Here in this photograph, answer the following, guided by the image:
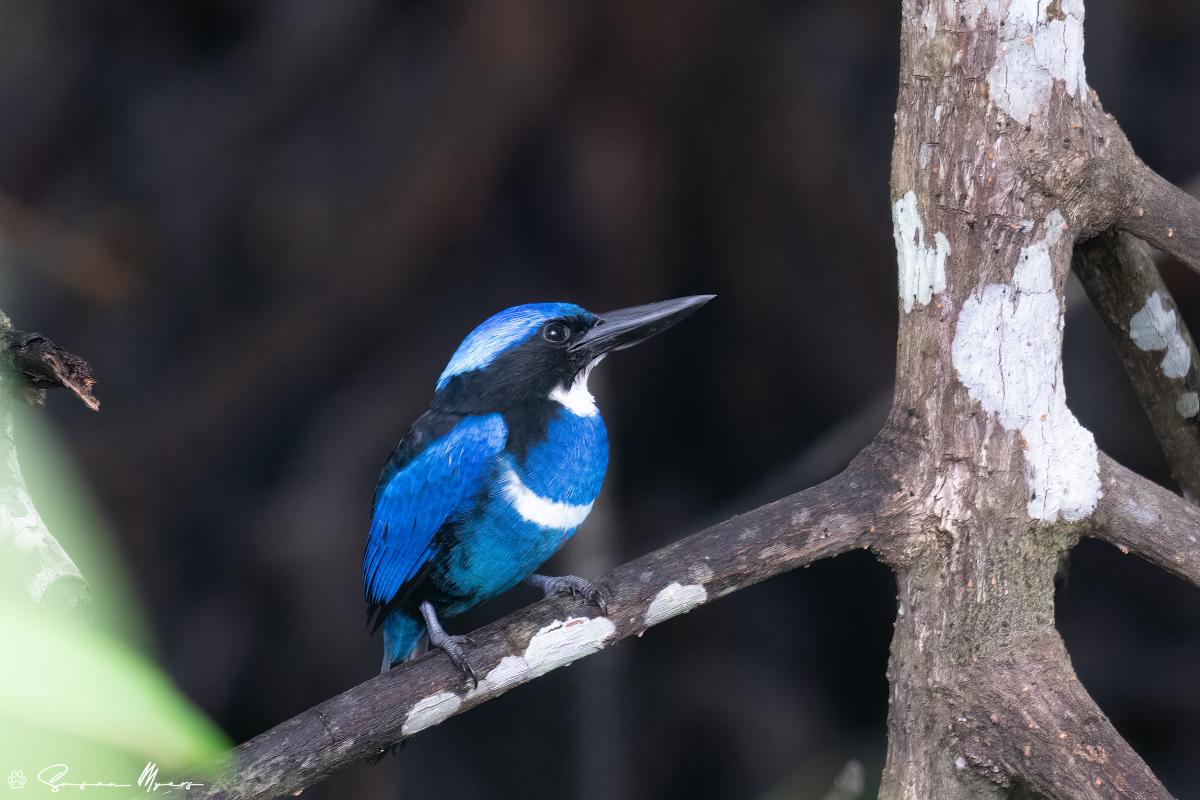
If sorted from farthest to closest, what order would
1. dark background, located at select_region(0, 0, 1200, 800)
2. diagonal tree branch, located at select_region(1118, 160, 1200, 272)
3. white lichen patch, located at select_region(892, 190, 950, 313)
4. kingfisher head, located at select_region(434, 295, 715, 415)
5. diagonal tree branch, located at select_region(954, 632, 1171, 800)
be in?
1. dark background, located at select_region(0, 0, 1200, 800)
2. kingfisher head, located at select_region(434, 295, 715, 415)
3. diagonal tree branch, located at select_region(1118, 160, 1200, 272)
4. white lichen patch, located at select_region(892, 190, 950, 313)
5. diagonal tree branch, located at select_region(954, 632, 1171, 800)

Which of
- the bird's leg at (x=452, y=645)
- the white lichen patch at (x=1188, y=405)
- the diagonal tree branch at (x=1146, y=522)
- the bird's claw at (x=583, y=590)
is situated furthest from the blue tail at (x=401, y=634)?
the white lichen patch at (x=1188, y=405)

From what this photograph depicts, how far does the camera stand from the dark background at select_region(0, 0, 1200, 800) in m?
3.32

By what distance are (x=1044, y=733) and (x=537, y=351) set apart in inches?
37.9

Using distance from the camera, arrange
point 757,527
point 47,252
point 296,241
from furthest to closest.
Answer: point 296,241 < point 47,252 < point 757,527

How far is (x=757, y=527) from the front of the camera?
1739mm

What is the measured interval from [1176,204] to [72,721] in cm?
183

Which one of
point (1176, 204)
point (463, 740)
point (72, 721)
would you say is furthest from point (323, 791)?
point (1176, 204)

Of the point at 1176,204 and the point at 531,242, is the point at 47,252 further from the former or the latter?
the point at 1176,204

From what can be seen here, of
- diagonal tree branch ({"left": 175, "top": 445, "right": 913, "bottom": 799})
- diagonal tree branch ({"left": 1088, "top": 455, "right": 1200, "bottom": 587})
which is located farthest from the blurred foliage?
diagonal tree branch ({"left": 1088, "top": 455, "right": 1200, "bottom": 587})

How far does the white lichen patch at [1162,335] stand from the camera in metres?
2.12

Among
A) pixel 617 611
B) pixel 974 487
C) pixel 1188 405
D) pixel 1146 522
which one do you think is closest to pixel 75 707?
pixel 617 611

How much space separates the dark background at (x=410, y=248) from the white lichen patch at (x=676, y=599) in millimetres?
1668

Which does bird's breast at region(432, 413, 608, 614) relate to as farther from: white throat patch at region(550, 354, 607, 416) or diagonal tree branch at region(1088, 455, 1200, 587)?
diagonal tree branch at region(1088, 455, 1200, 587)

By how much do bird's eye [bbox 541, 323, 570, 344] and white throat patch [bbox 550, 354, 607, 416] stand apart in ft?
0.22
